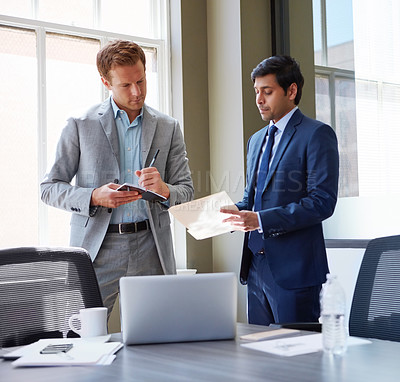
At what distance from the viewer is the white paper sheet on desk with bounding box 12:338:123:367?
153 cm

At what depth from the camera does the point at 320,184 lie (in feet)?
8.37

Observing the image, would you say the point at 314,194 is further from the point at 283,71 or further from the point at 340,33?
the point at 340,33

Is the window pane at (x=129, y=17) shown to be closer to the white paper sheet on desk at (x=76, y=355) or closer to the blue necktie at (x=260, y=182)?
the blue necktie at (x=260, y=182)

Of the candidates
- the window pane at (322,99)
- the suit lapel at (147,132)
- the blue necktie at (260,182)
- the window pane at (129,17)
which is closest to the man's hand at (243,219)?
the blue necktie at (260,182)

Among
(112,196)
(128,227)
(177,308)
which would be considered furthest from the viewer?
(128,227)

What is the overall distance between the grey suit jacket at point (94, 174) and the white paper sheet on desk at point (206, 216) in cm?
24

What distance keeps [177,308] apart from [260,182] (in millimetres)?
1124

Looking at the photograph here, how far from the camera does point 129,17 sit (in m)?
4.58

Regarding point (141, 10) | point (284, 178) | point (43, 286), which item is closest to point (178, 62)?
point (141, 10)

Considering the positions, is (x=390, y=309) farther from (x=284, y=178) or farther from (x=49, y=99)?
Result: (x=49, y=99)

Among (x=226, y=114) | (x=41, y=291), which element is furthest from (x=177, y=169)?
(x=226, y=114)

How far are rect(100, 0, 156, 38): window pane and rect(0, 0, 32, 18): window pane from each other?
1.91 ft

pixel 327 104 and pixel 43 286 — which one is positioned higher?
pixel 327 104

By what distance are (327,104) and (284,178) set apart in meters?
1.69
